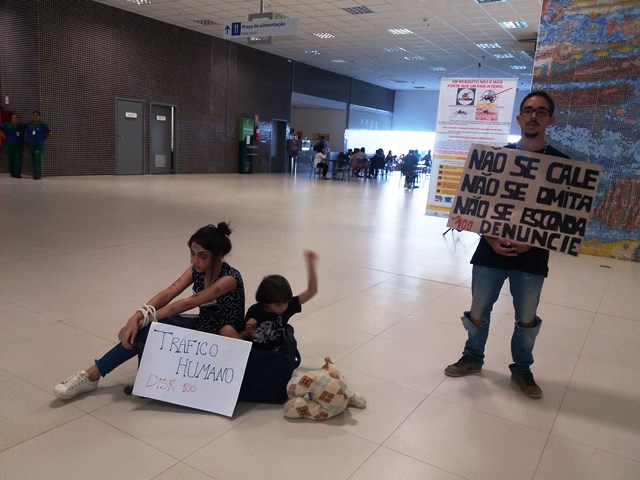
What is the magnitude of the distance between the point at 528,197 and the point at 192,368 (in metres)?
1.87

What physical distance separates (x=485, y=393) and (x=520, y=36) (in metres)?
13.5

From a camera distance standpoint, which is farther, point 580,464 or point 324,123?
point 324,123

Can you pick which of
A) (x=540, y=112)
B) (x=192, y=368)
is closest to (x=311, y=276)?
(x=192, y=368)

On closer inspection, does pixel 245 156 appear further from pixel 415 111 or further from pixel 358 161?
pixel 415 111

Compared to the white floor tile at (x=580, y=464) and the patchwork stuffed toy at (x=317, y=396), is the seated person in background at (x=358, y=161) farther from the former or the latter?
the white floor tile at (x=580, y=464)

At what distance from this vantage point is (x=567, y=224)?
8.02 feet

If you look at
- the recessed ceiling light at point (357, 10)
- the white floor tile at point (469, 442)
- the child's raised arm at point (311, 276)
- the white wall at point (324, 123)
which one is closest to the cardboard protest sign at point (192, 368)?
the child's raised arm at point (311, 276)

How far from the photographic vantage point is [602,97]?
661cm

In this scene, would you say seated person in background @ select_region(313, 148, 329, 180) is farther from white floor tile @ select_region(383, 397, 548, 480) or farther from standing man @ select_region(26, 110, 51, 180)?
white floor tile @ select_region(383, 397, 548, 480)

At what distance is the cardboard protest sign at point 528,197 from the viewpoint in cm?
243

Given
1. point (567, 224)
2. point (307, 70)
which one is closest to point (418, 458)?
point (567, 224)

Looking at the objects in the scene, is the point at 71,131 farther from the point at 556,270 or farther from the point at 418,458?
the point at 418,458

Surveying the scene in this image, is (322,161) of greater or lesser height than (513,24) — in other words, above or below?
below

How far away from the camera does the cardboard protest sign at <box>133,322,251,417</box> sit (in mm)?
2221
